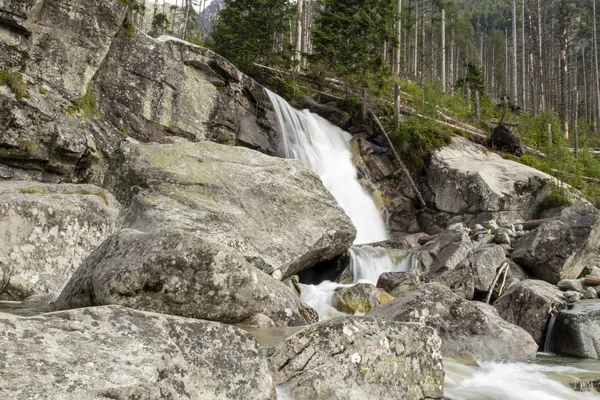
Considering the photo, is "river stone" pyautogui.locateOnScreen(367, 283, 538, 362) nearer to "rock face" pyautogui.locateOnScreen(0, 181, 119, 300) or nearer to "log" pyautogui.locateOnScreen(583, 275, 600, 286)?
"rock face" pyautogui.locateOnScreen(0, 181, 119, 300)

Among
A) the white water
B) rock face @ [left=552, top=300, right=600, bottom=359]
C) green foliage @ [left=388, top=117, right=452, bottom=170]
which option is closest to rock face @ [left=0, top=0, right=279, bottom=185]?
green foliage @ [left=388, top=117, right=452, bottom=170]

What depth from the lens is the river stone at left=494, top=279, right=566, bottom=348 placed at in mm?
9586

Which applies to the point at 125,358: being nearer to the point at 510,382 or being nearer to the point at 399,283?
the point at 510,382

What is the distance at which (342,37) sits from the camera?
77.3ft

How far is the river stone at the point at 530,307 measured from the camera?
9586mm

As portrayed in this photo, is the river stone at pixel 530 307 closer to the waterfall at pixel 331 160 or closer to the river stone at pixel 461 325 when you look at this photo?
the river stone at pixel 461 325

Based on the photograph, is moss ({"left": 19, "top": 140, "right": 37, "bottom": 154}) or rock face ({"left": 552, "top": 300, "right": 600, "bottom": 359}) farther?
moss ({"left": 19, "top": 140, "right": 37, "bottom": 154})

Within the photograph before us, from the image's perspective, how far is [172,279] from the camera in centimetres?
432

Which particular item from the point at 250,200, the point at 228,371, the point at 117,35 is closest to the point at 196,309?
the point at 228,371

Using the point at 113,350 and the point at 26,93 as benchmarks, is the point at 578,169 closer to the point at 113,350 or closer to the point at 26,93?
the point at 26,93

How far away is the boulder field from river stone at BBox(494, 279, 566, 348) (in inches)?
1.2

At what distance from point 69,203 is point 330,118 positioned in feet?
52.8

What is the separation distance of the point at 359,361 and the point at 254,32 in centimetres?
2238

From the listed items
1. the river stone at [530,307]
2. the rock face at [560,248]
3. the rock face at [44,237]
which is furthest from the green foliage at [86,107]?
the rock face at [560,248]
